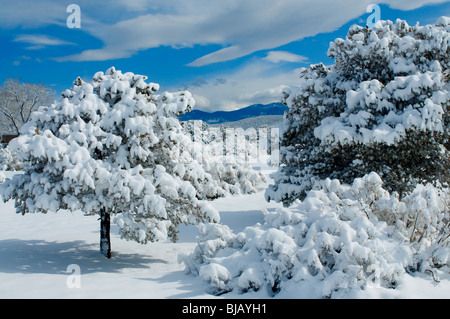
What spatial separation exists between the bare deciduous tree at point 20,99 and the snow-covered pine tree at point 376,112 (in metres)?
49.1

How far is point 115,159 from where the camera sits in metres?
7.84

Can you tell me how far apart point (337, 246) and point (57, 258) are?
6667mm

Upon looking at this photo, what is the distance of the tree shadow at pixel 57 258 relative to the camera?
24.6 feet

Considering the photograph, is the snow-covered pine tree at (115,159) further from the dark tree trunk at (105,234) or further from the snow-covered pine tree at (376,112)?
the snow-covered pine tree at (376,112)

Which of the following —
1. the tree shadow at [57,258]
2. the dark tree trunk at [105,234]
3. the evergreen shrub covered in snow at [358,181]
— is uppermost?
the evergreen shrub covered in snow at [358,181]

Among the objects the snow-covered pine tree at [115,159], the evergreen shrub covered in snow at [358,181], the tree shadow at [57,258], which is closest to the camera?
the evergreen shrub covered in snow at [358,181]

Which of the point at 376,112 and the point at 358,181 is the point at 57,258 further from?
the point at 376,112

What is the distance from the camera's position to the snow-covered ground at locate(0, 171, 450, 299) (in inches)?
191

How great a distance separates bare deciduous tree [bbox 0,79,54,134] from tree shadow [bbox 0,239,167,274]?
46.6 meters

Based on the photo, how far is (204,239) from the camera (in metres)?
6.92

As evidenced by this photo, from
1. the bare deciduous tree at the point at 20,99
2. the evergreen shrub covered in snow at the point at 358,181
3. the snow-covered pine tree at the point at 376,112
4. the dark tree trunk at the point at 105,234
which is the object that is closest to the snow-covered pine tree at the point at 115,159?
the dark tree trunk at the point at 105,234

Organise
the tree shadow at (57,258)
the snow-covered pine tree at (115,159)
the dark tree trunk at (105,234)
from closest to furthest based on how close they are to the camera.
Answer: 1. the snow-covered pine tree at (115,159)
2. the tree shadow at (57,258)
3. the dark tree trunk at (105,234)

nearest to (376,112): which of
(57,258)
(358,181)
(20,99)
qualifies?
(358,181)
